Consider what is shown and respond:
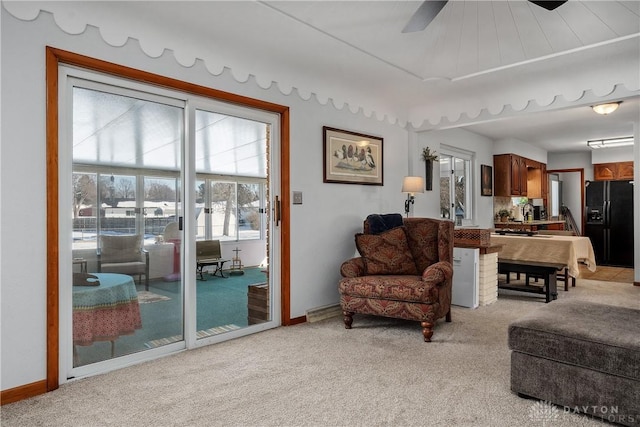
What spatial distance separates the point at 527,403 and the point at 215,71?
3.06 meters

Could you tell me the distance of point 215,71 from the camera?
318 cm

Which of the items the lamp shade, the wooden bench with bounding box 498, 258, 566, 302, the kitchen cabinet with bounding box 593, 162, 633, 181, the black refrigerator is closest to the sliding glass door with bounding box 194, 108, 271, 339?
the lamp shade

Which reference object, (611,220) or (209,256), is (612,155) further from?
(209,256)

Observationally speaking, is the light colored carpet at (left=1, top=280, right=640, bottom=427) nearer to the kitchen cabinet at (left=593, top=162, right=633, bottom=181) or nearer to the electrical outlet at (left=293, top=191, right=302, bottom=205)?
the electrical outlet at (left=293, top=191, right=302, bottom=205)

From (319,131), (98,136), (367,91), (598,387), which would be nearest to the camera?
(598,387)

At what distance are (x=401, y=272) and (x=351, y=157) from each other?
53.9 inches

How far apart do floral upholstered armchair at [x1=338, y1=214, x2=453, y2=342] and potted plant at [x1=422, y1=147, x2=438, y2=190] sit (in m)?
1.79

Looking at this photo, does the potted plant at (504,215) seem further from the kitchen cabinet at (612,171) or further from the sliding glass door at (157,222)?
the sliding glass door at (157,222)

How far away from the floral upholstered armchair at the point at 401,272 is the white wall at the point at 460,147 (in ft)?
5.33

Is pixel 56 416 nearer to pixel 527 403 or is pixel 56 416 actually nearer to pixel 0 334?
pixel 0 334

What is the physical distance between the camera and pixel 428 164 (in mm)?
5566

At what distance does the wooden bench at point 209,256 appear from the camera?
125 inches

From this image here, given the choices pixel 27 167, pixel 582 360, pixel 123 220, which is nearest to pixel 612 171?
pixel 582 360

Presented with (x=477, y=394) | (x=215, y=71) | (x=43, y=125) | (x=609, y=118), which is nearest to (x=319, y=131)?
(x=215, y=71)
